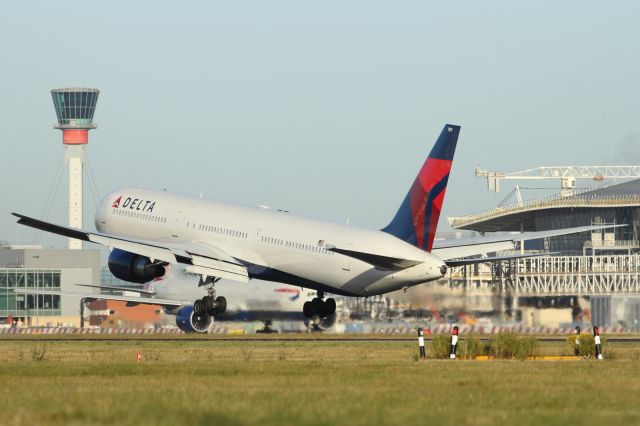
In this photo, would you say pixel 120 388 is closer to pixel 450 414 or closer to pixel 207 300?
pixel 450 414

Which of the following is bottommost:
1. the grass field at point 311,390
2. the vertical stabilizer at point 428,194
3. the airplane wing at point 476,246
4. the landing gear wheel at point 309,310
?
the grass field at point 311,390

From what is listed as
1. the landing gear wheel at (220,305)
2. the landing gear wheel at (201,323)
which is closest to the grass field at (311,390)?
the landing gear wheel at (220,305)

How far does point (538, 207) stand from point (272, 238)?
11349 cm

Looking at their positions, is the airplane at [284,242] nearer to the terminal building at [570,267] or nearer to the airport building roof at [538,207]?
the terminal building at [570,267]

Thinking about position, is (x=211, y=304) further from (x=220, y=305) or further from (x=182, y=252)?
(x=182, y=252)

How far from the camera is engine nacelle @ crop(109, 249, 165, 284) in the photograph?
2771 inches

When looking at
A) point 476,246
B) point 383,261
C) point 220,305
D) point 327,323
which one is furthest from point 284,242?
point 327,323

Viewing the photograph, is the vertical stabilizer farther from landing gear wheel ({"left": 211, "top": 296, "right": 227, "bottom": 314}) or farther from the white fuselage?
landing gear wheel ({"left": 211, "top": 296, "right": 227, "bottom": 314})

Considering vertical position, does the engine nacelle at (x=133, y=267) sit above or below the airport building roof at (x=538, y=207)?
below

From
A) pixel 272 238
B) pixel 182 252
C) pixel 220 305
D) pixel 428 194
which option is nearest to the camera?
pixel 428 194

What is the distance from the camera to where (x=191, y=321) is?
268ft

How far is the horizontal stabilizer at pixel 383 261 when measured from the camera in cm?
6200

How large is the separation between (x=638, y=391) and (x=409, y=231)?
30904 millimetres

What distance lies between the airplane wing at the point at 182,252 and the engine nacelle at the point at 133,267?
3.56 ft
